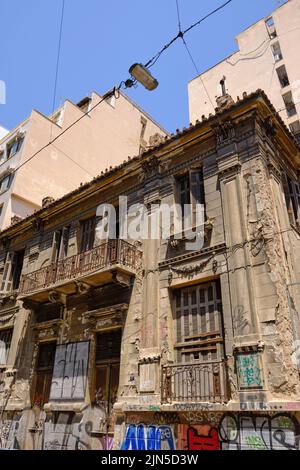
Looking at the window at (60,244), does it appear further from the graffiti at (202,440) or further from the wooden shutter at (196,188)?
the graffiti at (202,440)

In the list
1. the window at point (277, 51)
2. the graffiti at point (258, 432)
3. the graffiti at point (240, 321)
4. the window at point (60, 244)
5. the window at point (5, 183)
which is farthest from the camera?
the window at point (277, 51)

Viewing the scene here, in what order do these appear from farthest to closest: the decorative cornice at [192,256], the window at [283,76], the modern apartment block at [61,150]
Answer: the window at [283,76]
the modern apartment block at [61,150]
the decorative cornice at [192,256]

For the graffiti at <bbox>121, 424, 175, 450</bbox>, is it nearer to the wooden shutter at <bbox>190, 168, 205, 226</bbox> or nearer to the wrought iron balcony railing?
the wrought iron balcony railing

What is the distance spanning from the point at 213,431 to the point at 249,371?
55.0 inches

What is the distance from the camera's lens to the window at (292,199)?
10.2 meters

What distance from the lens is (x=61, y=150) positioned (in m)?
21.1

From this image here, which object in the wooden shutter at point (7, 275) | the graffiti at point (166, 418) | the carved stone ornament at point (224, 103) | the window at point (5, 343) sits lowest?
the graffiti at point (166, 418)

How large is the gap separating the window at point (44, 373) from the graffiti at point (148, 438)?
388 cm

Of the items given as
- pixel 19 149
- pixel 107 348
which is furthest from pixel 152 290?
pixel 19 149

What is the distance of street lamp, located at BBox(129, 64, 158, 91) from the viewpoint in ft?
23.6

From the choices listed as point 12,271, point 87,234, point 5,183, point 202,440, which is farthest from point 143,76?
point 5,183

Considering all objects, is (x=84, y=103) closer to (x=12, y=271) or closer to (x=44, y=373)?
(x=12, y=271)

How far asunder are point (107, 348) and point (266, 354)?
4.76m

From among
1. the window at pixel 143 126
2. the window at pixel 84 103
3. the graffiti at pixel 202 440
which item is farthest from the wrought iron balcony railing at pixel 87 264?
the window at pixel 143 126
